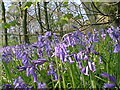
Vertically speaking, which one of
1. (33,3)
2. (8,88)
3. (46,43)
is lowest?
(8,88)

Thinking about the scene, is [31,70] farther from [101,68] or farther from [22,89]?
[101,68]

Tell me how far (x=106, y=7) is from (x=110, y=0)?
1028mm

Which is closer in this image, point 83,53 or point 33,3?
point 83,53

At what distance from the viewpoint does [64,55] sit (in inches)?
46.6

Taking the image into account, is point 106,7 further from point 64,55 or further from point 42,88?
point 42,88

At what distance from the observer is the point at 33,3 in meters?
2.19

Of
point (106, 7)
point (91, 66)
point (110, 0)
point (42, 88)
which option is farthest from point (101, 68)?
point (106, 7)

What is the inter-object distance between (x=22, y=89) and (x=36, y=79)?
3.5 inches

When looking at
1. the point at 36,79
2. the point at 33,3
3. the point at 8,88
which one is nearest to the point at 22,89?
the point at 36,79

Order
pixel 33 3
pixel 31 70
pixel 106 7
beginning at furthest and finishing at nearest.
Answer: pixel 106 7 < pixel 33 3 < pixel 31 70

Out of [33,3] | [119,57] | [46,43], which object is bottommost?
[119,57]

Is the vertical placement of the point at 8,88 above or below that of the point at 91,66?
below

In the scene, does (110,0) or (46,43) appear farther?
(110,0)

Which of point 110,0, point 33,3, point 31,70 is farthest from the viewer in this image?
point 110,0
